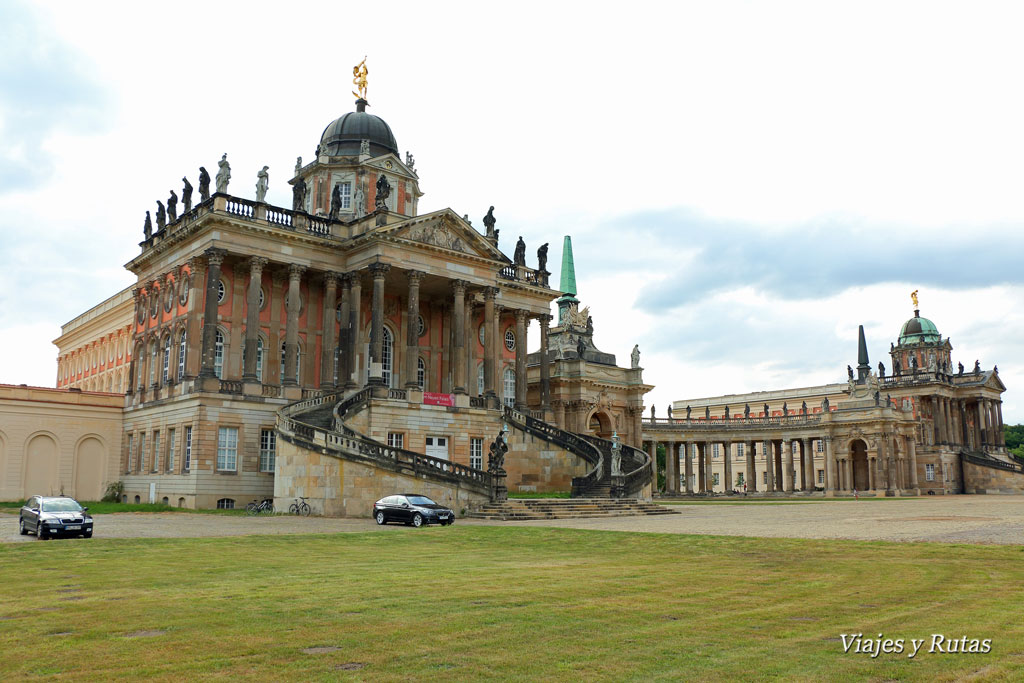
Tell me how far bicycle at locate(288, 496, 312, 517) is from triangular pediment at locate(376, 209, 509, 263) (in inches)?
665

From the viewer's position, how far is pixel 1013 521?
30344mm

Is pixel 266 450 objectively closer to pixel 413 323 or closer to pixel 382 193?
pixel 413 323

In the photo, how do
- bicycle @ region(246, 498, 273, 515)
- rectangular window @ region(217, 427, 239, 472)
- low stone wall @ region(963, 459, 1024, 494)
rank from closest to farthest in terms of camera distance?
bicycle @ region(246, 498, 273, 515) → rectangular window @ region(217, 427, 239, 472) → low stone wall @ region(963, 459, 1024, 494)

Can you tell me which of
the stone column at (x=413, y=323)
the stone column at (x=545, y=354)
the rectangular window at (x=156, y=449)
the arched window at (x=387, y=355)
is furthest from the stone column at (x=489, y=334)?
the rectangular window at (x=156, y=449)

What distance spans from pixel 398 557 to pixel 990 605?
1244cm

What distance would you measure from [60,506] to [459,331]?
94.7ft

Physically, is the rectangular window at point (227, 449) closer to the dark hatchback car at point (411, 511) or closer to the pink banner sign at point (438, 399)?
the pink banner sign at point (438, 399)

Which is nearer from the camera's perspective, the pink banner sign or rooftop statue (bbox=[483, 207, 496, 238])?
the pink banner sign

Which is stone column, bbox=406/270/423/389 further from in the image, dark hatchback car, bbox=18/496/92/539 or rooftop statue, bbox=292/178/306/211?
dark hatchback car, bbox=18/496/92/539

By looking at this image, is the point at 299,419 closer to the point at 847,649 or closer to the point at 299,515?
the point at 299,515

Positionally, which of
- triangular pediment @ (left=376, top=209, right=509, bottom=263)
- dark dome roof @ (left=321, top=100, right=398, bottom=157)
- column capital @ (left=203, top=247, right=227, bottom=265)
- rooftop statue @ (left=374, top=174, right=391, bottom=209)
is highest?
dark dome roof @ (left=321, top=100, right=398, bottom=157)

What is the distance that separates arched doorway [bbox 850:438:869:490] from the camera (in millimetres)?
96562

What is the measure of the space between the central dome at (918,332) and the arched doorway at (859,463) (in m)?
27.8

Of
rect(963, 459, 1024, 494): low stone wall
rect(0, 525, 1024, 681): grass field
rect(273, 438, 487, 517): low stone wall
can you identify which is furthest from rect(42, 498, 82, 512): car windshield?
rect(963, 459, 1024, 494): low stone wall
